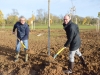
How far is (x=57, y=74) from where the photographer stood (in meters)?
5.95

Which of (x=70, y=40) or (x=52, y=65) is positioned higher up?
(x=70, y=40)

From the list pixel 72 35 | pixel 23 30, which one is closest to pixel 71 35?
pixel 72 35

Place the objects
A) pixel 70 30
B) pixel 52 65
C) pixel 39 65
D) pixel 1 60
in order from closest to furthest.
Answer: pixel 70 30 → pixel 52 65 → pixel 39 65 → pixel 1 60

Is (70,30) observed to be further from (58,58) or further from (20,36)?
(20,36)

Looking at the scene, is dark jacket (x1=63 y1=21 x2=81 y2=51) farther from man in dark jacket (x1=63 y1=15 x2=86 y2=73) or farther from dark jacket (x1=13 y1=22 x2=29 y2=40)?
dark jacket (x1=13 y1=22 x2=29 y2=40)

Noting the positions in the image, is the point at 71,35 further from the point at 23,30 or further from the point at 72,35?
the point at 23,30

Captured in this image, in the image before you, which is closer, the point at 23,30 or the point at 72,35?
the point at 72,35

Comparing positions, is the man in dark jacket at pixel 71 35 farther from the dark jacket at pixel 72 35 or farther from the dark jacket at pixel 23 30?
the dark jacket at pixel 23 30

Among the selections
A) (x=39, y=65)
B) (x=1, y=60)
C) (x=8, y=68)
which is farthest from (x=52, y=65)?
(x=1, y=60)

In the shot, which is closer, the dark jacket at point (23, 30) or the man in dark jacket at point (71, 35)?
the man in dark jacket at point (71, 35)

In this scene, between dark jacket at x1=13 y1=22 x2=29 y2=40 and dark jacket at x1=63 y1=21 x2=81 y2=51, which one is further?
dark jacket at x1=13 y1=22 x2=29 y2=40

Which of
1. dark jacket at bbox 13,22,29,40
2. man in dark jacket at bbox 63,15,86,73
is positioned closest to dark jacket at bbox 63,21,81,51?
man in dark jacket at bbox 63,15,86,73

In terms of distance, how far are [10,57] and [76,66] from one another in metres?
3.57

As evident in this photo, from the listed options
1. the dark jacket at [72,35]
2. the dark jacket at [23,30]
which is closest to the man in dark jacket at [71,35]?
the dark jacket at [72,35]
